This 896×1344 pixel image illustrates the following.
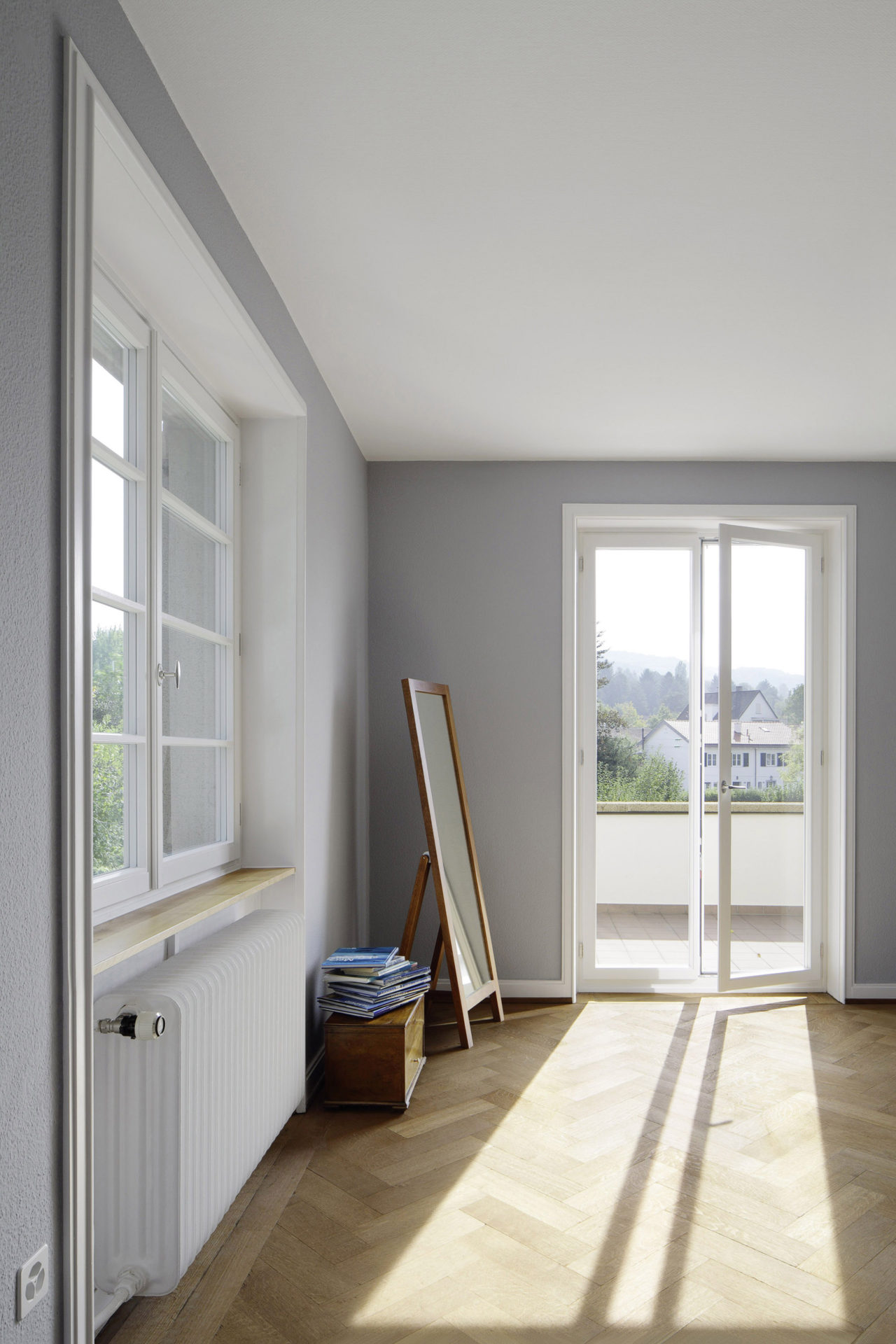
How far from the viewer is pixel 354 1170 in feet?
9.02

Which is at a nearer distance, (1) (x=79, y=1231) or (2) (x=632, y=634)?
(1) (x=79, y=1231)

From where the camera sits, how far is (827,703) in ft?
15.5

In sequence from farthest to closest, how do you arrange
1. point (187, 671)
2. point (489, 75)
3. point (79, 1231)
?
point (187, 671), point (489, 75), point (79, 1231)

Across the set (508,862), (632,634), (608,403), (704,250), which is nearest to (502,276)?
(704,250)

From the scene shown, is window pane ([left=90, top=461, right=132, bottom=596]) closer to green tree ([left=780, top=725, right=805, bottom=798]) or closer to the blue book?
the blue book

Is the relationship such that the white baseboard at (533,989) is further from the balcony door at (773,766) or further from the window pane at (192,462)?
the window pane at (192,462)

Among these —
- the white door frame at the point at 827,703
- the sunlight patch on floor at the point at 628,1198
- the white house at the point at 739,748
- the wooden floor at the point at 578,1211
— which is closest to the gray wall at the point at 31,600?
the wooden floor at the point at 578,1211

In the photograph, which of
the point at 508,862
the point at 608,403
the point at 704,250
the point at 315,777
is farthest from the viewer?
the point at 508,862

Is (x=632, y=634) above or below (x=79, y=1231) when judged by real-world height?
above

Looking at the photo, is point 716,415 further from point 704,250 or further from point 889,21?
point 889,21

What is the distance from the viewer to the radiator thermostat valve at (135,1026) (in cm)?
191

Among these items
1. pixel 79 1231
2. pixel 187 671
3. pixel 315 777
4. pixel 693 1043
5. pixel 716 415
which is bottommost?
pixel 693 1043

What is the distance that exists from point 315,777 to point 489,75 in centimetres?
223

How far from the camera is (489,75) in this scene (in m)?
1.86
